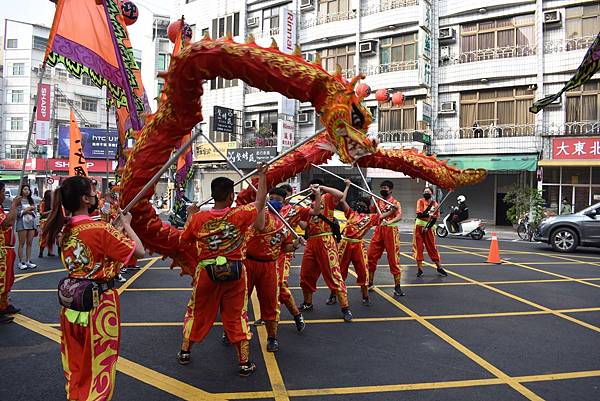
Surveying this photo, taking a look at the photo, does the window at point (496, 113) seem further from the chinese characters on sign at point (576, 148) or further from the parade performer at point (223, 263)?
the parade performer at point (223, 263)

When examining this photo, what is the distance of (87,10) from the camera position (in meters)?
→ 6.18

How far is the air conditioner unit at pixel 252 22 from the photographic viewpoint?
27270 mm

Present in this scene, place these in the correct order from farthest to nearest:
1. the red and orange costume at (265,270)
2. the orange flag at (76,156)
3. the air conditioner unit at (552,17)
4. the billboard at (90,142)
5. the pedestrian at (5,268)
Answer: the billboard at (90,142), the air conditioner unit at (552,17), the orange flag at (76,156), the pedestrian at (5,268), the red and orange costume at (265,270)

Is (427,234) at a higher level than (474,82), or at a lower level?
lower

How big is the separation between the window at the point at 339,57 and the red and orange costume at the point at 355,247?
59.7ft

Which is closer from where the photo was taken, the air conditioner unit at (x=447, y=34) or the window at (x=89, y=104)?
the air conditioner unit at (x=447, y=34)

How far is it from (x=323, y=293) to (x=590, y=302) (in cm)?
419

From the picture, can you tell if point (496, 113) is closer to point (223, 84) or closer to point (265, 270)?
point (223, 84)

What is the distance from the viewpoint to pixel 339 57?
24.4 m

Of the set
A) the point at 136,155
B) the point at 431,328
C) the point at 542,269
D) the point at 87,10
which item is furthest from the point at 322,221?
the point at 542,269

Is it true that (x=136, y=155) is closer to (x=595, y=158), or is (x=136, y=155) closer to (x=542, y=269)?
(x=542, y=269)

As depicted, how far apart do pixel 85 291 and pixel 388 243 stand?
18.2 feet

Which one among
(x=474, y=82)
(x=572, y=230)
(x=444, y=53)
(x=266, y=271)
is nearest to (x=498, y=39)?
(x=474, y=82)

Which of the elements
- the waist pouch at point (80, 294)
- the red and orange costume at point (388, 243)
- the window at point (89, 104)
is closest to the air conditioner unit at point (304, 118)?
the red and orange costume at point (388, 243)
